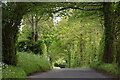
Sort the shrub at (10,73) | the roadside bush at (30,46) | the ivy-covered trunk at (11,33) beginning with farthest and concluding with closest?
1. the roadside bush at (30,46)
2. the ivy-covered trunk at (11,33)
3. the shrub at (10,73)

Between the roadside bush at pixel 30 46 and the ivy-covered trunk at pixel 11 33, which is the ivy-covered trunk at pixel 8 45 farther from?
the roadside bush at pixel 30 46

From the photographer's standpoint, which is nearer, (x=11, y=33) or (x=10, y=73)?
(x=10, y=73)

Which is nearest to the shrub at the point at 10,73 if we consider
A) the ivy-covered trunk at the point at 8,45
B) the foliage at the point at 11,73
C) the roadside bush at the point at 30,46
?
the foliage at the point at 11,73

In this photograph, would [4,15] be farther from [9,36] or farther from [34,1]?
[34,1]

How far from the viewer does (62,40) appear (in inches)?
1280

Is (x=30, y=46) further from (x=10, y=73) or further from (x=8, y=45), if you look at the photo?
(x=10, y=73)

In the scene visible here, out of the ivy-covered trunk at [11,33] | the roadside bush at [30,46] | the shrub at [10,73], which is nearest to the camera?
the shrub at [10,73]

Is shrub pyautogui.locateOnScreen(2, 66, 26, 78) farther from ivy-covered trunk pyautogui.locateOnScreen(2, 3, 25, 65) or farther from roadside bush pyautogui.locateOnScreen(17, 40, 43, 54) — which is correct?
roadside bush pyautogui.locateOnScreen(17, 40, 43, 54)

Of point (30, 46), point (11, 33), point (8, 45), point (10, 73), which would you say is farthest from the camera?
point (30, 46)

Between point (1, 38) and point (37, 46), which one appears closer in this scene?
point (1, 38)

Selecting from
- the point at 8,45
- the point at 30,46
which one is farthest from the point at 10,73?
the point at 30,46

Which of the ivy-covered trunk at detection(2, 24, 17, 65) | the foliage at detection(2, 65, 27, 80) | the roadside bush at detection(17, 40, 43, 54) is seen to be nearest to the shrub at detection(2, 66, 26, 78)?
the foliage at detection(2, 65, 27, 80)

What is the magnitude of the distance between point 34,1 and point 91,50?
20627 mm

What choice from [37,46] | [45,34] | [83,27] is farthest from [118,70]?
[83,27]
